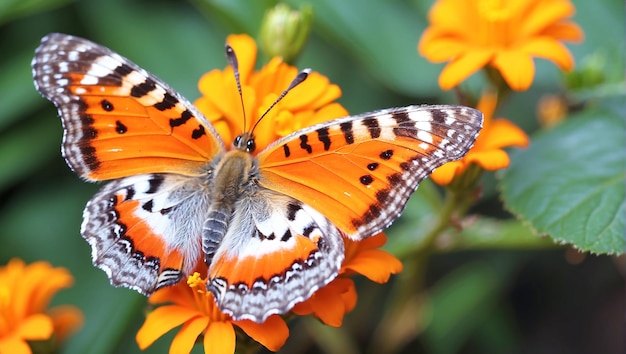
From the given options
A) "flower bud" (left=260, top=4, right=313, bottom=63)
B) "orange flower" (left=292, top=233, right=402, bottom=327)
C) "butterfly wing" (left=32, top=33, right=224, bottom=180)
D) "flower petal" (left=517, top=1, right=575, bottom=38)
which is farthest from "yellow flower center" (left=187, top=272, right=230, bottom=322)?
"flower petal" (left=517, top=1, right=575, bottom=38)

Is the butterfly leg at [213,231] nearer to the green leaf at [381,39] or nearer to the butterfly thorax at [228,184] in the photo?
the butterfly thorax at [228,184]

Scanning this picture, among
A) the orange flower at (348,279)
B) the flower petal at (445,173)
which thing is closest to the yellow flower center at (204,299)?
Result: the orange flower at (348,279)

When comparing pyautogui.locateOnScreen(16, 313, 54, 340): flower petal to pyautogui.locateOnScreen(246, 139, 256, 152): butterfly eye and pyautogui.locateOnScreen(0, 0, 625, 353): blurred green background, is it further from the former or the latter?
pyautogui.locateOnScreen(246, 139, 256, 152): butterfly eye

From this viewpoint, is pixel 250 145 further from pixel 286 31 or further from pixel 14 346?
pixel 14 346

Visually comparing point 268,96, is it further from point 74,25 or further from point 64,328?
point 74,25

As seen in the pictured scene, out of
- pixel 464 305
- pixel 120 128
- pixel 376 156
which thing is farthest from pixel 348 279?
pixel 464 305

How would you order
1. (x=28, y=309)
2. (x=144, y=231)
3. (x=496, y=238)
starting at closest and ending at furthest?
(x=144, y=231) → (x=28, y=309) → (x=496, y=238)
